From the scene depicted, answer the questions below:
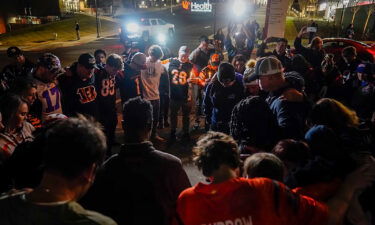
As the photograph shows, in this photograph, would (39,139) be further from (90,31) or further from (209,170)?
(90,31)

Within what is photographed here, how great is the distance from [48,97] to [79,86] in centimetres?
60

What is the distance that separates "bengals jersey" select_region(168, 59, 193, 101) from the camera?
24.6ft

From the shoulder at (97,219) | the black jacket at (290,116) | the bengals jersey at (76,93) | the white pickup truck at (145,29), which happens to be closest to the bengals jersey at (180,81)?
the bengals jersey at (76,93)

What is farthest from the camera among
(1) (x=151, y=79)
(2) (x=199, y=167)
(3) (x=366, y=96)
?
(1) (x=151, y=79)

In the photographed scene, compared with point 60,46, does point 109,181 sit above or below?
above

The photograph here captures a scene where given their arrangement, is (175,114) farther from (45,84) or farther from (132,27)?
(132,27)

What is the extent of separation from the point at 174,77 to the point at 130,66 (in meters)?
1.28

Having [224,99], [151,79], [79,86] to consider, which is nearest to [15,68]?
[79,86]

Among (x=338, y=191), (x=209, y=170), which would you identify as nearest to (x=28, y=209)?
(x=209, y=170)

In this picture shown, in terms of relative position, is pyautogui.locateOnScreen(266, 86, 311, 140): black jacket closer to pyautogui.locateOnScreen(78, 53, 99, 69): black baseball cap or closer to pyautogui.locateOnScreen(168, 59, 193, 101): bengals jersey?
pyautogui.locateOnScreen(78, 53, 99, 69): black baseball cap

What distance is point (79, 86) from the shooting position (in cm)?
539

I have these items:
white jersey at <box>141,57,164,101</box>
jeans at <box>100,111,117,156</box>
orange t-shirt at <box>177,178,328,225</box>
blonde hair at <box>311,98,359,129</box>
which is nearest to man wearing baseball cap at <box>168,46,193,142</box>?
white jersey at <box>141,57,164,101</box>

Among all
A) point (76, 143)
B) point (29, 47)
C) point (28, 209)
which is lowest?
point (29, 47)

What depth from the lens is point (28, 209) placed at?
4.94 feet
